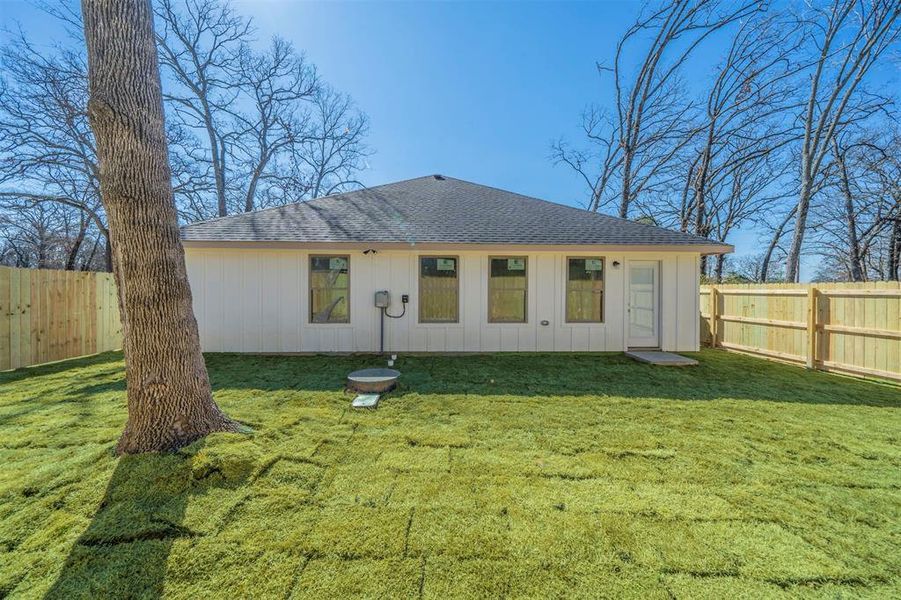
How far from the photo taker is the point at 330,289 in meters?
6.79

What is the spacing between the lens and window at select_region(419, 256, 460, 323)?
6824 mm

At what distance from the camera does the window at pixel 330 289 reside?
675cm

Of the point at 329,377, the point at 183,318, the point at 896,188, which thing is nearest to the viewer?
the point at 183,318

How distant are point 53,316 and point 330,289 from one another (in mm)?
A: 4688

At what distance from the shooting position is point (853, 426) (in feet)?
11.5

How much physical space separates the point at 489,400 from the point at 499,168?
51.3 feet

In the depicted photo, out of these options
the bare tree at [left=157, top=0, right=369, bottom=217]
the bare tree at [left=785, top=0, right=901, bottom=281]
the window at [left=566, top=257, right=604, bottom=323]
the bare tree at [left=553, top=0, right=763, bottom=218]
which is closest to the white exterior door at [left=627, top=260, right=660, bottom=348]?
Answer: the window at [left=566, top=257, right=604, bottom=323]

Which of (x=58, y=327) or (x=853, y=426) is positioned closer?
(x=853, y=426)

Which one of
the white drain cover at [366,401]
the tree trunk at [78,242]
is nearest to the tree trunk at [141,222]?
the white drain cover at [366,401]

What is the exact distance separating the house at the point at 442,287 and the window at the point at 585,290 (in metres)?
0.02

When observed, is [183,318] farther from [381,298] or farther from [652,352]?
[652,352]

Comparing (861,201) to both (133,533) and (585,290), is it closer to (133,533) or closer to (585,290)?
(585,290)

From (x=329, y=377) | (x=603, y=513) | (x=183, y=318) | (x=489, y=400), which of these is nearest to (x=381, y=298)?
(x=329, y=377)

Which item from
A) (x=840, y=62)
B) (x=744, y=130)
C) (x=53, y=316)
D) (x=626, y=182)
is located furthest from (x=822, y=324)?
(x=53, y=316)
